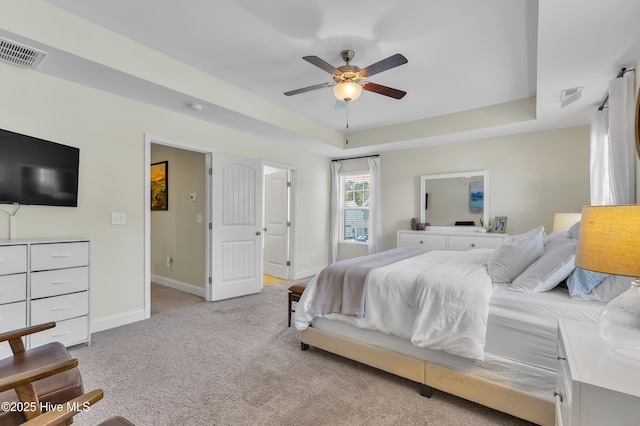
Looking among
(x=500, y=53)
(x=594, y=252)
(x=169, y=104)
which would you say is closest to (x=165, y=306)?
(x=169, y=104)

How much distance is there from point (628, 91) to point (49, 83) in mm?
5040

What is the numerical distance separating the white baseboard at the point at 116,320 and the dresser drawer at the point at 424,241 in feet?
12.9

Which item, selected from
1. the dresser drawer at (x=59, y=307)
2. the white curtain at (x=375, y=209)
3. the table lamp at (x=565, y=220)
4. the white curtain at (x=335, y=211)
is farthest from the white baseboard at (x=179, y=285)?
the table lamp at (x=565, y=220)

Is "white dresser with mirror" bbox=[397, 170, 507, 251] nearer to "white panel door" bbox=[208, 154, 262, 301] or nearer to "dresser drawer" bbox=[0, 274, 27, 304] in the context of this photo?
"white panel door" bbox=[208, 154, 262, 301]

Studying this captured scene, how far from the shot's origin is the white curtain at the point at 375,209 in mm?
5594

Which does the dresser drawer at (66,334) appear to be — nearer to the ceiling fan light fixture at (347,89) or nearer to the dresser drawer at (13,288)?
the dresser drawer at (13,288)

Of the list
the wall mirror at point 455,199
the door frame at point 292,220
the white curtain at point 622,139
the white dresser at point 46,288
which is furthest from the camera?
the door frame at point 292,220

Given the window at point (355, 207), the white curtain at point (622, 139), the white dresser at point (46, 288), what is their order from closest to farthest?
the white dresser at point (46, 288), the white curtain at point (622, 139), the window at point (355, 207)

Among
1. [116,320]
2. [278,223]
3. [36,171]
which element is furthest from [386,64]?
[278,223]

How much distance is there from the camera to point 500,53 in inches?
108

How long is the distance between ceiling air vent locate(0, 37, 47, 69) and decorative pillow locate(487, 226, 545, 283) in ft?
12.6

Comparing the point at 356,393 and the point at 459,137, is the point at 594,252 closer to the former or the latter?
the point at 356,393

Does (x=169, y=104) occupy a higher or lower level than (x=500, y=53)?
lower

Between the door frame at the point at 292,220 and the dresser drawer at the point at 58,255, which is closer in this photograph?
the dresser drawer at the point at 58,255
